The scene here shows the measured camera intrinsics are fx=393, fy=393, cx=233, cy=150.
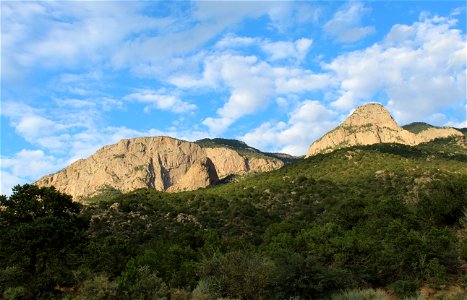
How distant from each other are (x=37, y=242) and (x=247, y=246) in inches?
1058

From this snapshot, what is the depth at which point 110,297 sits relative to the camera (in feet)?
63.3

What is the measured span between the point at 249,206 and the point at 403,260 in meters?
39.6

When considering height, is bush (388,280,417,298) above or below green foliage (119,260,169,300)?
below

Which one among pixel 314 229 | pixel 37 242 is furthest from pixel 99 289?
pixel 314 229

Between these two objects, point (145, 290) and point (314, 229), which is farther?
point (314, 229)

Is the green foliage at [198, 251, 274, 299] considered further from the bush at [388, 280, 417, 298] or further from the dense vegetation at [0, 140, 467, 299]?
the bush at [388, 280, 417, 298]

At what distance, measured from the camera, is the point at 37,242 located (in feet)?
89.7

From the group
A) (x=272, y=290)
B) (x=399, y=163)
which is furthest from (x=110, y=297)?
(x=399, y=163)

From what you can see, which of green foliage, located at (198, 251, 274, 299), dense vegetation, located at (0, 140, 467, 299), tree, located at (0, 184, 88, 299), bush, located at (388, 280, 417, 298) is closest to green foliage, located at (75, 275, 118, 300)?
dense vegetation, located at (0, 140, 467, 299)

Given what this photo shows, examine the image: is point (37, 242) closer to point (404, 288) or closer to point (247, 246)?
point (247, 246)

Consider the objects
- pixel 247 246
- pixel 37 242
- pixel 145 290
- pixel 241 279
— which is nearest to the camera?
pixel 145 290

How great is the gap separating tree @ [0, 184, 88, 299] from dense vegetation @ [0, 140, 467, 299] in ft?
0.25

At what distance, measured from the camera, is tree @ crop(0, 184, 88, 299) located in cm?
2725

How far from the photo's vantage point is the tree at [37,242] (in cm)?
2725
